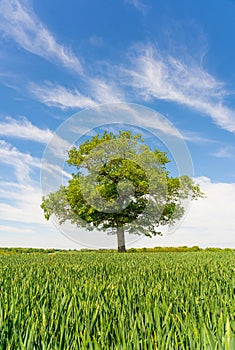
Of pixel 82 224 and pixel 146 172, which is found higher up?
pixel 146 172

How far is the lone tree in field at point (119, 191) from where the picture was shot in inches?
1020

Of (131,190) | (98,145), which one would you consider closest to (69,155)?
(98,145)

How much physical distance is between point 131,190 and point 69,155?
6.62m

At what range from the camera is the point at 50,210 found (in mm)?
28750

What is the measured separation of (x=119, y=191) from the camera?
25.6 m

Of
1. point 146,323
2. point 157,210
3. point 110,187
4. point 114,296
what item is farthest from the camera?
point 157,210

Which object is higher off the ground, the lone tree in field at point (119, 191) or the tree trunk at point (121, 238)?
the lone tree in field at point (119, 191)

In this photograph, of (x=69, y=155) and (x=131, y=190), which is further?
(x=69, y=155)

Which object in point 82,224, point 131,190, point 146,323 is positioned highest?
point 131,190

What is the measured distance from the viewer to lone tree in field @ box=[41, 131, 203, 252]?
85.0ft

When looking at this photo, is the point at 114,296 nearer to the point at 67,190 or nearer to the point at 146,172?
the point at 146,172

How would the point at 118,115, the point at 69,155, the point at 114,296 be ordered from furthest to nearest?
1. the point at 69,155
2. the point at 118,115
3. the point at 114,296

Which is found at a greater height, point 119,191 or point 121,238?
point 119,191

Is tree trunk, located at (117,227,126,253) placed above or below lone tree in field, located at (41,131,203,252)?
below
